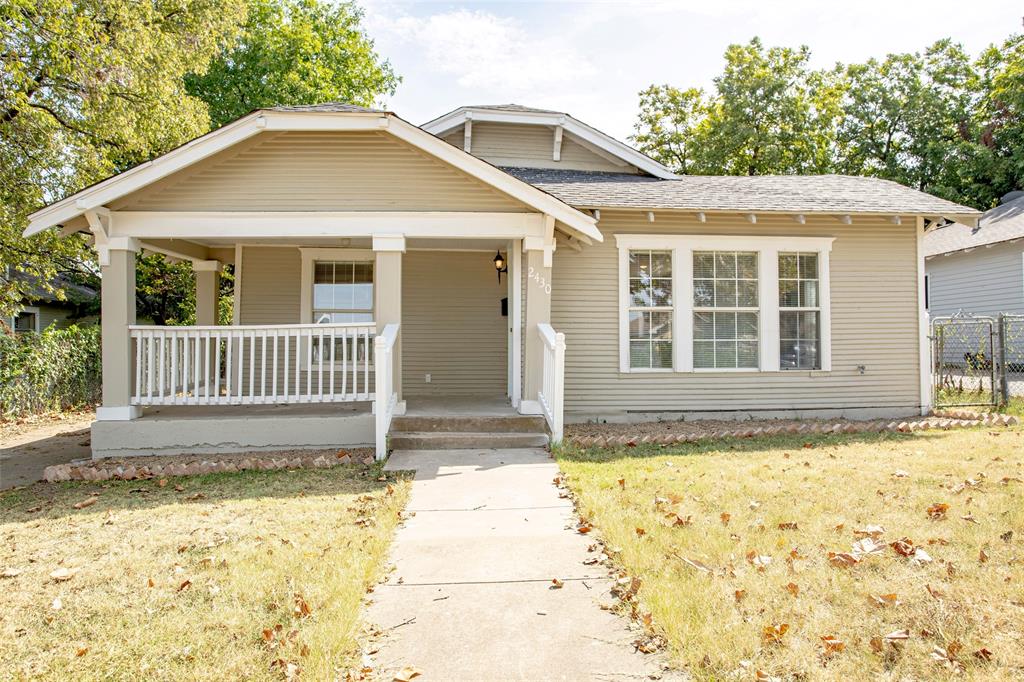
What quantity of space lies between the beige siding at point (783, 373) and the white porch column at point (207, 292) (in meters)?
5.79

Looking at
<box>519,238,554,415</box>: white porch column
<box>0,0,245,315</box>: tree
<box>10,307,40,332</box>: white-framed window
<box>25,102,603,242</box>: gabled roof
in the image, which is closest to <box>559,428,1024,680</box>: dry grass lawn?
<box>519,238,554,415</box>: white porch column

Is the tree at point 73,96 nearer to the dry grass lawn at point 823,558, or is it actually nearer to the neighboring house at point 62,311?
the neighboring house at point 62,311

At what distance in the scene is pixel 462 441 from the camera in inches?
291

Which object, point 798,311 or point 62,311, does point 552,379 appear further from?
point 62,311

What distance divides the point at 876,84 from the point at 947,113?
3206 mm

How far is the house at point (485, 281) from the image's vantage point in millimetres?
7410

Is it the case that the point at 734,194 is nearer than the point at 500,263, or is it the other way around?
the point at 734,194

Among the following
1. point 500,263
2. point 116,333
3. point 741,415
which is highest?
point 500,263

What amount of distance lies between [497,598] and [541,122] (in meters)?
8.99

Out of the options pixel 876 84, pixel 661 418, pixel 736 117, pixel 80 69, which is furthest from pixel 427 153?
pixel 876 84

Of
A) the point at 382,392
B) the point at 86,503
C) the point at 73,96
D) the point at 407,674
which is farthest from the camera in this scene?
the point at 73,96

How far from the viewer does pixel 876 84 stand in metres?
28.2

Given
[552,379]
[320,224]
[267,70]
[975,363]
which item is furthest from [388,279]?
[267,70]

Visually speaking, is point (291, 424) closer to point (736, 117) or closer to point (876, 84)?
point (736, 117)
